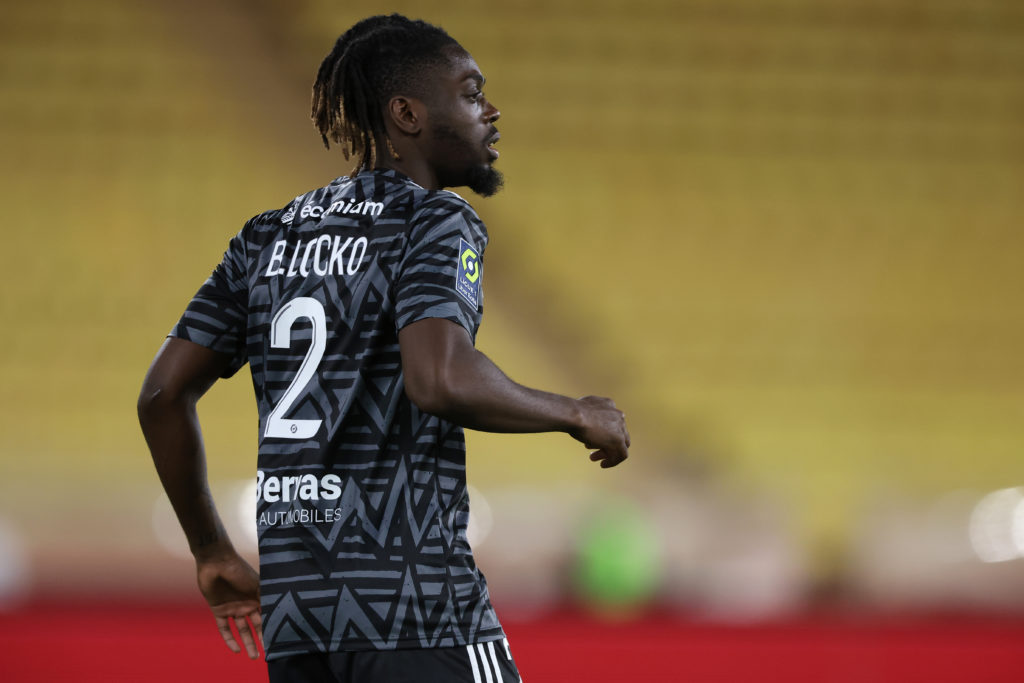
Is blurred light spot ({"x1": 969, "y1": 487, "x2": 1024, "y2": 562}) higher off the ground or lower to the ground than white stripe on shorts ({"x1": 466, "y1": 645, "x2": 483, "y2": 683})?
higher

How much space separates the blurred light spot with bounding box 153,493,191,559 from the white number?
4228 millimetres

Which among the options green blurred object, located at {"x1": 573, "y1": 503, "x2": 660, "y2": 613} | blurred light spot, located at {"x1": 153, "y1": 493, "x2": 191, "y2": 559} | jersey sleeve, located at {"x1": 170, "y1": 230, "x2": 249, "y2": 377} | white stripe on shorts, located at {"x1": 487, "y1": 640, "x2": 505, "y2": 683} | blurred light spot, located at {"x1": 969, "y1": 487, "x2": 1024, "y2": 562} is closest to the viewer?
white stripe on shorts, located at {"x1": 487, "y1": 640, "x2": 505, "y2": 683}

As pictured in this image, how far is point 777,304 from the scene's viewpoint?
634cm

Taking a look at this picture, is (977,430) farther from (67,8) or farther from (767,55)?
(67,8)

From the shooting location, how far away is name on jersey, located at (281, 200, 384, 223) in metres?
1.58

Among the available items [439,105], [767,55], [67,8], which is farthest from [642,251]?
[439,105]

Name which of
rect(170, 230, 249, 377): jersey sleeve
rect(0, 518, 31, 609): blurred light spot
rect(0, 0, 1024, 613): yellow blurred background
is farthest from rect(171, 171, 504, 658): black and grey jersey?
rect(0, 518, 31, 609): blurred light spot

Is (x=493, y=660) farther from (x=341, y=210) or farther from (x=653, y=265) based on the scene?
(x=653, y=265)

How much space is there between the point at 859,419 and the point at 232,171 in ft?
11.6

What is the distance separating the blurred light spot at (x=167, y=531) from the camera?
5.56 m

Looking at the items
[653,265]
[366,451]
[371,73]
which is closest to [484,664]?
[366,451]

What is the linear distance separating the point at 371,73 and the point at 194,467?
2.09 feet

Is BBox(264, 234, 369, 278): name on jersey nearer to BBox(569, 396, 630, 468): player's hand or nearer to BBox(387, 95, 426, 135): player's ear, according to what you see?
BBox(387, 95, 426, 135): player's ear

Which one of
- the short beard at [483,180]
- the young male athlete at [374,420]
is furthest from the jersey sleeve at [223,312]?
the short beard at [483,180]
